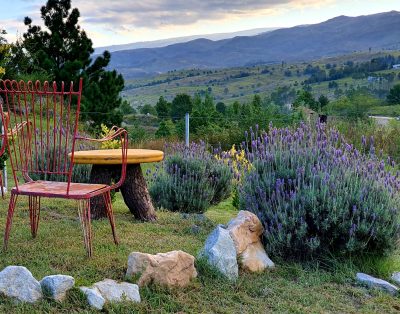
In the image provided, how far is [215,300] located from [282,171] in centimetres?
182

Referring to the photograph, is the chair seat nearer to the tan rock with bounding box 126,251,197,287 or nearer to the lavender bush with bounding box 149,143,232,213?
the tan rock with bounding box 126,251,197,287

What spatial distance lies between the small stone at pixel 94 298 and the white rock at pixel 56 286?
0.10m

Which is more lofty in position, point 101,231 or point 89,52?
point 89,52

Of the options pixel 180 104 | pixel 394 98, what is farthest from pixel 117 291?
pixel 394 98

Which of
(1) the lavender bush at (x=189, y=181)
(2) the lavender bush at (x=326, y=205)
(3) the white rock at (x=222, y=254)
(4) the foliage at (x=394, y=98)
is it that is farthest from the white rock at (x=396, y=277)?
(4) the foliage at (x=394, y=98)

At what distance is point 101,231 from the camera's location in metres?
5.43

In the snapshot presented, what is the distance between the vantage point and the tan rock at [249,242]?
14.9 ft

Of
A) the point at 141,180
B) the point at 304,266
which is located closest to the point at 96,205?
the point at 141,180

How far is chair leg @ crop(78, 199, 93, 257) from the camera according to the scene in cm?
440

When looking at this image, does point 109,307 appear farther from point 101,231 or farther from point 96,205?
point 96,205

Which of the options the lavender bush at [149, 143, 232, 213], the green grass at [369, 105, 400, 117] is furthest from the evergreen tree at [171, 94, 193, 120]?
the lavender bush at [149, 143, 232, 213]

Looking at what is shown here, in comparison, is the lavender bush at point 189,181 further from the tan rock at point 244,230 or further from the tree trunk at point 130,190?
the tan rock at point 244,230

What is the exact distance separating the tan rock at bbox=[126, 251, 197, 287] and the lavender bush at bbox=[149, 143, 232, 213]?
3156mm

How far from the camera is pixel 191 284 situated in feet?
13.1
